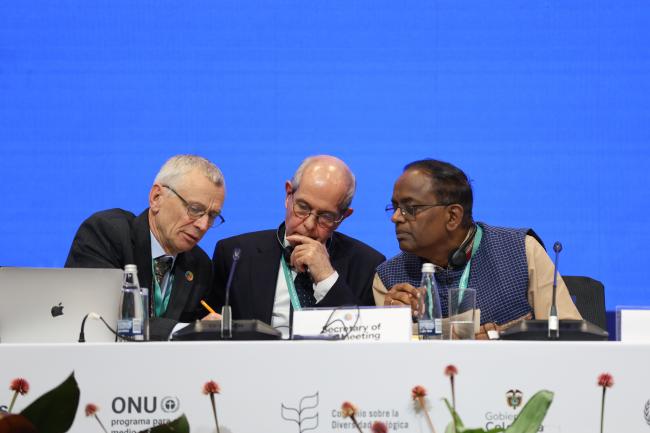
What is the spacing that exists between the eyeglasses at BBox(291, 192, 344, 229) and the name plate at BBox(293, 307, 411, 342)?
121 centimetres

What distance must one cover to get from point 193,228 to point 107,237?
0.33 meters

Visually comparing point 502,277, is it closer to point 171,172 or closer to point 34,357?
point 171,172

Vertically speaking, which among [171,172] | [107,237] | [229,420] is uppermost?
[171,172]

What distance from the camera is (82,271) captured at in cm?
235

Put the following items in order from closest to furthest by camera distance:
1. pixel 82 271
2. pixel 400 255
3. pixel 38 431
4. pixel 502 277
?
pixel 38 431, pixel 82 271, pixel 502 277, pixel 400 255

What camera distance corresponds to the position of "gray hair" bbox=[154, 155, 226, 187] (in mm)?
3498

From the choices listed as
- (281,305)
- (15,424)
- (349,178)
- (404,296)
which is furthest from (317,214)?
(15,424)

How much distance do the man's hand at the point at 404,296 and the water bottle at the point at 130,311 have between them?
942mm

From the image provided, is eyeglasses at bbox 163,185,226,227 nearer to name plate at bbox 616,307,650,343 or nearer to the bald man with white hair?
the bald man with white hair

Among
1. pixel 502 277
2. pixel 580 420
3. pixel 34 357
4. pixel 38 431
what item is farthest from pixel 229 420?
pixel 502 277

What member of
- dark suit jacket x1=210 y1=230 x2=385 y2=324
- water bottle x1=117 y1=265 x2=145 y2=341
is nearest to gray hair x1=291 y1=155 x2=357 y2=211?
dark suit jacket x1=210 y1=230 x2=385 y2=324

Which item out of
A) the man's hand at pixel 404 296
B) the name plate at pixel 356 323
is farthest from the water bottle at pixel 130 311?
the man's hand at pixel 404 296

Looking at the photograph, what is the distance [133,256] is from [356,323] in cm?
138

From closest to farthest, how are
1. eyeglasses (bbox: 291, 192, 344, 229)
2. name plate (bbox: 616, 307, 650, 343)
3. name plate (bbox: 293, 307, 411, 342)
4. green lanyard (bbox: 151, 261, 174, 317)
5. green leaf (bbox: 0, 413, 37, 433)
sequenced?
green leaf (bbox: 0, 413, 37, 433) → name plate (bbox: 293, 307, 411, 342) → name plate (bbox: 616, 307, 650, 343) → green lanyard (bbox: 151, 261, 174, 317) → eyeglasses (bbox: 291, 192, 344, 229)
